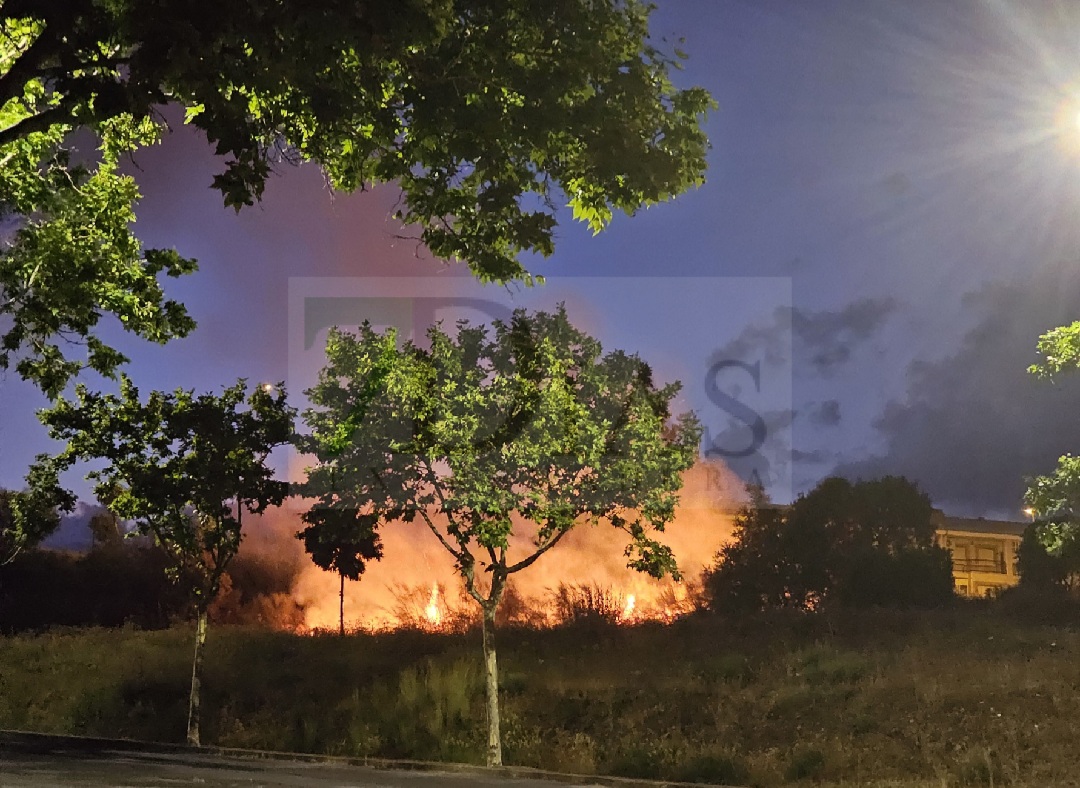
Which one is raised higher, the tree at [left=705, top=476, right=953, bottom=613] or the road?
the tree at [left=705, top=476, right=953, bottom=613]

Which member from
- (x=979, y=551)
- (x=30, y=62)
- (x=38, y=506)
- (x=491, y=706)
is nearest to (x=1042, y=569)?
(x=979, y=551)

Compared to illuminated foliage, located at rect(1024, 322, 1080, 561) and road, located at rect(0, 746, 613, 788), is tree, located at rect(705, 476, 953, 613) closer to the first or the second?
road, located at rect(0, 746, 613, 788)

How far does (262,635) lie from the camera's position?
43.6 metres

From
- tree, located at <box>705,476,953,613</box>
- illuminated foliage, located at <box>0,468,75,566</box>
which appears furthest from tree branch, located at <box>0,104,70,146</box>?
tree, located at <box>705,476,953,613</box>

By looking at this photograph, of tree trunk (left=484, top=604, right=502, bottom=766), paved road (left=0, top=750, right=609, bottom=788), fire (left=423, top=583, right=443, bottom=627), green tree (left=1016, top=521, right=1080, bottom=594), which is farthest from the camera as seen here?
green tree (left=1016, top=521, right=1080, bottom=594)

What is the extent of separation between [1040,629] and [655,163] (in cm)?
3150

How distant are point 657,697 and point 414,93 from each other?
21466mm

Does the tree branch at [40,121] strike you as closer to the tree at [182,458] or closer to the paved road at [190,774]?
the paved road at [190,774]

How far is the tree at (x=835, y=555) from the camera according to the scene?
44.1 meters

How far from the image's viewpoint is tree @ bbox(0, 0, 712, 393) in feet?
19.7

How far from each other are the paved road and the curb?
76cm

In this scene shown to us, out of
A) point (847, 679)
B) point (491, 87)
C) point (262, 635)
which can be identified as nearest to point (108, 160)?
point (491, 87)

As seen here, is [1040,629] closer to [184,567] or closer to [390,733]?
[390,733]

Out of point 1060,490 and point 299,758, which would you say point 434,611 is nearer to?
point 299,758
